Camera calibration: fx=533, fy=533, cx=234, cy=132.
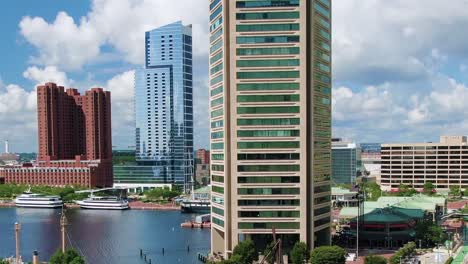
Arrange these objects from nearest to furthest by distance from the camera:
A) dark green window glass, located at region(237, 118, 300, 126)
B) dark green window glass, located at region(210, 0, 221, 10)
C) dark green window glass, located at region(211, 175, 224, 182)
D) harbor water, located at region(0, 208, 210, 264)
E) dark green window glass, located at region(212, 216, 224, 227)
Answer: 1. dark green window glass, located at region(237, 118, 300, 126)
2. dark green window glass, located at region(212, 216, 224, 227)
3. dark green window glass, located at region(211, 175, 224, 182)
4. dark green window glass, located at region(210, 0, 221, 10)
5. harbor water, located at region(0, 208, 210, 264)

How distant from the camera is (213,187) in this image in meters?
107

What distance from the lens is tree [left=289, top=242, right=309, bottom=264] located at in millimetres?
94625

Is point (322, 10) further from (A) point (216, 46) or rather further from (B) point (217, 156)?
(B) point (217, 156)

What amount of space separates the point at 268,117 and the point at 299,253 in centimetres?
2501

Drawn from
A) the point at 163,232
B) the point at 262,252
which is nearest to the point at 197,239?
the point at 163,232

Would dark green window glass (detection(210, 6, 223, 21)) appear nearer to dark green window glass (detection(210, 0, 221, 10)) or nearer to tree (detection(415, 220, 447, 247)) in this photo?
dark green window glass (detection(210, 0, 221, 10))

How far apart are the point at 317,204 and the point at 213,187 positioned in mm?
20993

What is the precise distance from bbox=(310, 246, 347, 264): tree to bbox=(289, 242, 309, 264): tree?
3.68m

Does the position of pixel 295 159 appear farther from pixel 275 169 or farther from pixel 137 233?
pixel 137 233

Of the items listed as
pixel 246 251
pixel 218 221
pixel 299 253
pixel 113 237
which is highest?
pixel 218 221

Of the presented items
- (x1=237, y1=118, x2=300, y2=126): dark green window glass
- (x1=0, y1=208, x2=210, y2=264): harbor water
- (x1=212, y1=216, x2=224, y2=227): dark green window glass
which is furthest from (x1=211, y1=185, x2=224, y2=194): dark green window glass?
(x1=0, y1=208, x2=210, y2=264): harbor water

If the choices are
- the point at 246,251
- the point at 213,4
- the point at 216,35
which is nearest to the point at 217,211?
the point at 246,251

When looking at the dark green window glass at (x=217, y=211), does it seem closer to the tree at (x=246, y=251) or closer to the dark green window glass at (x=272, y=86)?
the tree at (x=246, y=251)

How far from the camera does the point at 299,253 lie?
9462 cm
